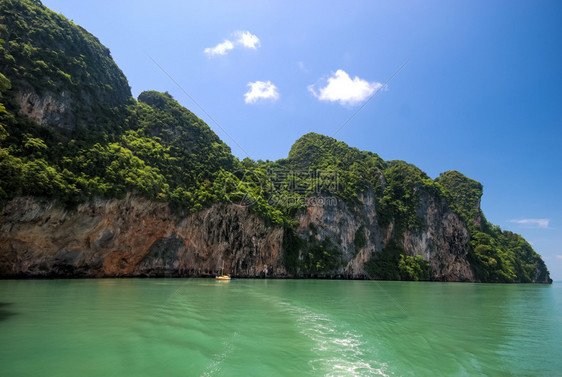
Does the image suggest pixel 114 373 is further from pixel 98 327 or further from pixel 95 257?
pixel 95 257

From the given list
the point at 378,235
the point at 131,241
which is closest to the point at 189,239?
the point at 131,241

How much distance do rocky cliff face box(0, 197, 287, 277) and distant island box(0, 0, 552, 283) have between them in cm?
13

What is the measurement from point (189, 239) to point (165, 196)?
641 centimetres

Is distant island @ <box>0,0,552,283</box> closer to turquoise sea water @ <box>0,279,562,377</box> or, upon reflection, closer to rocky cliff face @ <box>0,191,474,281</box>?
rocky cliff face @ <box>0,191,474,281</box>

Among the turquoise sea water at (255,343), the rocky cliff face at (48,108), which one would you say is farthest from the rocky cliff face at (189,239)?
the turquoise sea water at (255,343)

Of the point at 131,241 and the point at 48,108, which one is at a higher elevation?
the point at 48,108

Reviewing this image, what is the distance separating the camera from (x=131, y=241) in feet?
99.8

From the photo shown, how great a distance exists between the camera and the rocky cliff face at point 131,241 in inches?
892

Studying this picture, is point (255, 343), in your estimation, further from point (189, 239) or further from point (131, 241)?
point (189, 239)

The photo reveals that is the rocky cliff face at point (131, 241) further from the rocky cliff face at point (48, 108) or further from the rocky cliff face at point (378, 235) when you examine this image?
the rocky cliff face at point (48, 108)

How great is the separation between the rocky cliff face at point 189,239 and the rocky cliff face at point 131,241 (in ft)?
0.23

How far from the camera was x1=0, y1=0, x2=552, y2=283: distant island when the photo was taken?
77.9ft

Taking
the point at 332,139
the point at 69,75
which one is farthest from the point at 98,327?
the point at 332,139

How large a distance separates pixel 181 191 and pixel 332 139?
4240 centimetres
